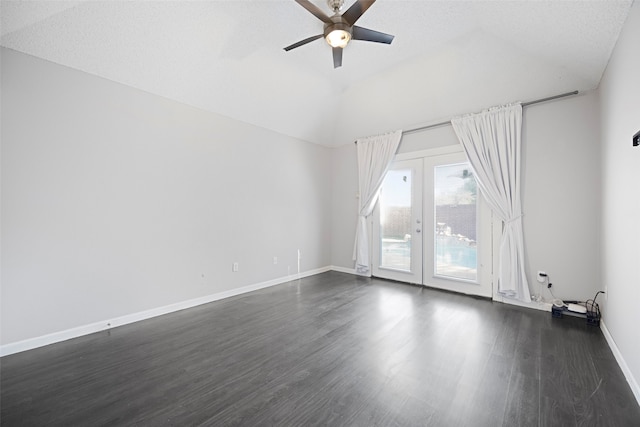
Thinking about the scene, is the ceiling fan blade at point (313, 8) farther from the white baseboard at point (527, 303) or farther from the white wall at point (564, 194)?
the white baseboard at point (527, 303)

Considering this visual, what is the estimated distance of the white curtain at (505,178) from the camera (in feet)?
11.7

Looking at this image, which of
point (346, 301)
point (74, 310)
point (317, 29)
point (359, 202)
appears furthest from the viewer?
point (359, 202)

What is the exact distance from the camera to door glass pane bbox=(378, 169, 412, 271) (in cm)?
477

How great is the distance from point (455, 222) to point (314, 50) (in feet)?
→ 10.7

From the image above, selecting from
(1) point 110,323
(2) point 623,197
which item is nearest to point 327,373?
(1) point 110,323

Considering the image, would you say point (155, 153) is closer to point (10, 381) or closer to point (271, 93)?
point (271, 93)

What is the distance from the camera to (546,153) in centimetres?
344

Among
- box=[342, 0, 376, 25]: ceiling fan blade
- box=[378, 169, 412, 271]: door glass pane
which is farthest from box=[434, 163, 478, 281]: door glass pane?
box=[342, 0, 376, 25]: ceiling fan blade

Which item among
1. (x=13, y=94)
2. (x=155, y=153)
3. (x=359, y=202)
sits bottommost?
(x=359, y=202)

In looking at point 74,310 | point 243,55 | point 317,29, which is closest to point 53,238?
point 74,310

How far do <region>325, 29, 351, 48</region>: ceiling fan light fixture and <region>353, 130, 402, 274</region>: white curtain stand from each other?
2.58 m

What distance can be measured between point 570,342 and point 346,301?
239 cm

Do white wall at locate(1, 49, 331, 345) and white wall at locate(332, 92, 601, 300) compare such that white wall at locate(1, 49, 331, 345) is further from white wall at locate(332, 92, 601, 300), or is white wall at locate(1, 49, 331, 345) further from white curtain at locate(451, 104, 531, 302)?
white wall at locate(332, 92, 601, 300)

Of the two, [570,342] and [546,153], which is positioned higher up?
[546,153]
